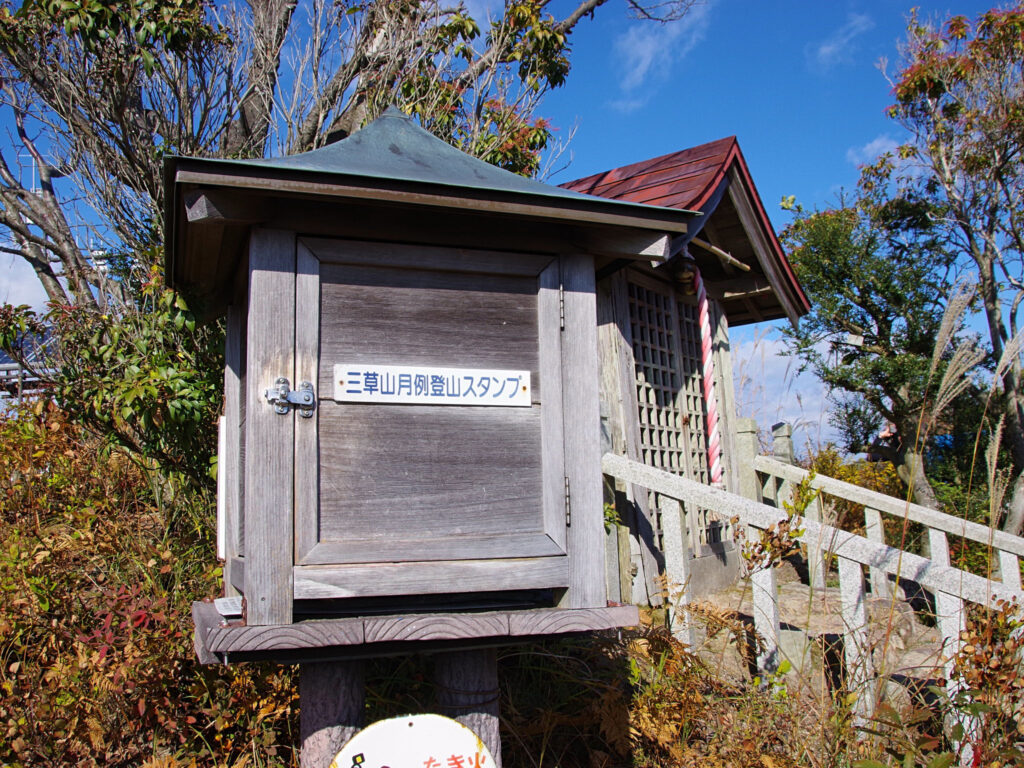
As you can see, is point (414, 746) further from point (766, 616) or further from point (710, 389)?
point (710, 389)

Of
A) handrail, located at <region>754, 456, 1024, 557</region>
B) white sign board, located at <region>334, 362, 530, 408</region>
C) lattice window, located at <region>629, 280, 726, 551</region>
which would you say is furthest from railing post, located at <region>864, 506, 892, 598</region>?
white sign board, located at <region>334, 362, 530, 408</region>

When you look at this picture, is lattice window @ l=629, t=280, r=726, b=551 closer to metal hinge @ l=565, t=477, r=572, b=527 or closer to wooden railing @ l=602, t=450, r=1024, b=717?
wooden railing @ l=602, t=450, r=1024, b=717

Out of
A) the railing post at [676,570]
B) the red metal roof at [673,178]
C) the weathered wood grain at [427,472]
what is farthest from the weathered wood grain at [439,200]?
the red metal roof at [673,178]

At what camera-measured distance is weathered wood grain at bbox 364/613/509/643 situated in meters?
2.72

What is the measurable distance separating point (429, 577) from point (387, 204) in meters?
1.30

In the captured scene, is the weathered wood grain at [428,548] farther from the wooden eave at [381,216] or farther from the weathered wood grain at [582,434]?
the wooden eave at [381,216]

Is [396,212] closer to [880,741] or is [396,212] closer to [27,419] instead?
[880,741]

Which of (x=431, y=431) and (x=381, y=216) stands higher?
(x=381, y=216)

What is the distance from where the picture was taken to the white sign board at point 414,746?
2.49 meters

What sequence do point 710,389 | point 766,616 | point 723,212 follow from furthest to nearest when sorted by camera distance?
point 723,212 < point 710,389 < point 766,616

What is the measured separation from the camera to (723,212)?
718 cm

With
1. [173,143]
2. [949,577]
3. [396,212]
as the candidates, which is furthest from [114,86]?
[949,577]

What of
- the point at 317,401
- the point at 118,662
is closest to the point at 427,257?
the point at 317,401

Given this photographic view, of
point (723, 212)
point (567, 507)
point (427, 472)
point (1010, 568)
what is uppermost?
point (723, 212)
